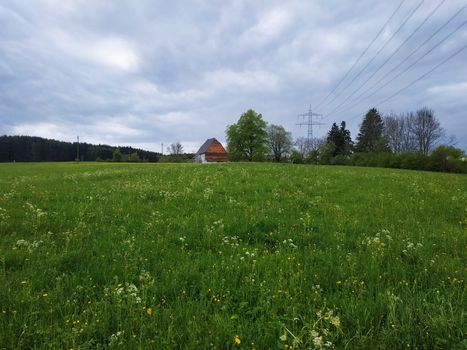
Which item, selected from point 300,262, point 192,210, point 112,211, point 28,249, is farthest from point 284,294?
point 112,211

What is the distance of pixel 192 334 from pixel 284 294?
141cm

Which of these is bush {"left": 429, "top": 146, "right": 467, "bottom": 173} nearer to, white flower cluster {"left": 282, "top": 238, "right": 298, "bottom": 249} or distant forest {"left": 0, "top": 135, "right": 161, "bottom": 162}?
white flower cluster {"left": 282, "top": 238, "right": 298, "bottom": 249}

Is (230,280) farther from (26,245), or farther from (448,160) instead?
(448,160)

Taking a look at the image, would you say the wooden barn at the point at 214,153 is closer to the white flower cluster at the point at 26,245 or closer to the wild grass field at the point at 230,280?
the wild grass field at the point at 230,280

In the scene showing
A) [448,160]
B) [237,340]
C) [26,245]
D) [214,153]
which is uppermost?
[214,153]

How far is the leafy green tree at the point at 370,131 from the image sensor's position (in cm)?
8656

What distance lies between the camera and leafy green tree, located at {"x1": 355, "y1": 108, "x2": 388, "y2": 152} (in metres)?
86.6

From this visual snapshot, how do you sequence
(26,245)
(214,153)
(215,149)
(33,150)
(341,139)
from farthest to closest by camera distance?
(33,150), (215,149), (214,153), (341,139), (26,245)

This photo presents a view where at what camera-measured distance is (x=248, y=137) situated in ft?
313

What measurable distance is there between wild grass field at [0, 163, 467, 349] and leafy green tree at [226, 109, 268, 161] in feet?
289

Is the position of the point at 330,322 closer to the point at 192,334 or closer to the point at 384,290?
the point at 384,290

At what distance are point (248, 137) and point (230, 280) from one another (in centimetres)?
9242

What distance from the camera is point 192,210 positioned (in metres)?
8.40

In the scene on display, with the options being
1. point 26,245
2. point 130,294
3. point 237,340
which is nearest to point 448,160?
point 237,340
